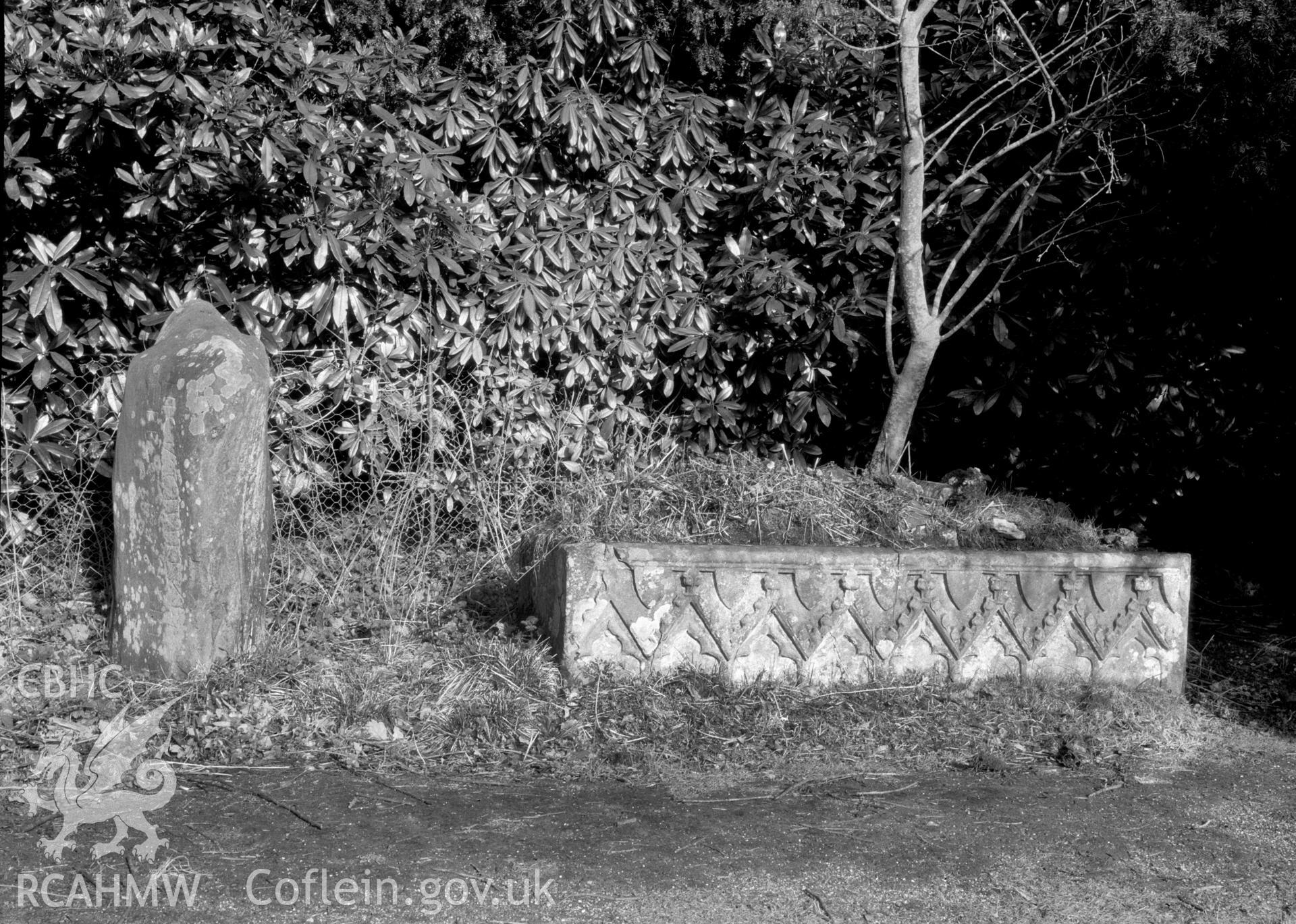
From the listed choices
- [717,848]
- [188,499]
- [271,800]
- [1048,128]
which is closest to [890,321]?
[1048,128]

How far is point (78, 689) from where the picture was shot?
436 cm

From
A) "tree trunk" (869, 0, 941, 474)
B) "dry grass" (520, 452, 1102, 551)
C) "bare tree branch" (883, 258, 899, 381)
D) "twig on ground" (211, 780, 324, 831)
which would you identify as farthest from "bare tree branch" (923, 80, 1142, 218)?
"twig on ground" (211, 780, 324, 831)

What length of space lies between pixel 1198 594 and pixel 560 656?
4220 mm

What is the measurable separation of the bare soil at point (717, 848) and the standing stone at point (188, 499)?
78 centimetres

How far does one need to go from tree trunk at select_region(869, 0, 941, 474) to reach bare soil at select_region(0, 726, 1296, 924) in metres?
2.04

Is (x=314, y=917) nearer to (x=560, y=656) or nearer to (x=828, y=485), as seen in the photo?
(x=560, y=656)

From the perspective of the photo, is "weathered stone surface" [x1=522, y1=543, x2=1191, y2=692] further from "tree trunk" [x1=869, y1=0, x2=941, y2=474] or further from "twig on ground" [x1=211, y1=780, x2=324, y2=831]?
"twig on ground" [x1=211, y1=780, x2=324, y2=831]

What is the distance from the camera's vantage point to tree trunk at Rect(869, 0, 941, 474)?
534 centimetres

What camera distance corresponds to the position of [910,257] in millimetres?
5531

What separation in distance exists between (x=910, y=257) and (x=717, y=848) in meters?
3.22

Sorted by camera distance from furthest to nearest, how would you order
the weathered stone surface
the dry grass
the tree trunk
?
the tree trunk → the dry grass → the weathered stone surface

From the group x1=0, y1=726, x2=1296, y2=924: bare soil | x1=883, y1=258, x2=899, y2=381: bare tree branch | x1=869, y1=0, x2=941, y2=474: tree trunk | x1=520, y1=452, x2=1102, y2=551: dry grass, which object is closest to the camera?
x1=0, y1=726, x2=1296, y2=924: bare soil

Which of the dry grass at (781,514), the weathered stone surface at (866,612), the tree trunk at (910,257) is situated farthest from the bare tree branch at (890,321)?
the weathered stone surface at (866,612)

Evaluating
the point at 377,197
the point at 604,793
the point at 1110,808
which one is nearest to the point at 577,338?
the point at 377,197
